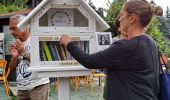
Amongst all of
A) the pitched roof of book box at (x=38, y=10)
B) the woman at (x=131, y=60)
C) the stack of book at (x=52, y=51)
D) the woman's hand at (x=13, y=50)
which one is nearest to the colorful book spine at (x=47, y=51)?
the stack of book at (x=52, y=51)

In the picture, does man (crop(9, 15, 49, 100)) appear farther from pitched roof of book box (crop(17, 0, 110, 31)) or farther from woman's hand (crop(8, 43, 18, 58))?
pitched roof of book box (crop(17, 0, 110, 31))

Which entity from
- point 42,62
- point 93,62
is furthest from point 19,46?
point 93,62

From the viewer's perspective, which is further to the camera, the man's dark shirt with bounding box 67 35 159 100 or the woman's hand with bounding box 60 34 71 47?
the woman's hand with bounding box 60 34 71 47

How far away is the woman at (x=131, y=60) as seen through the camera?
3.01 metres

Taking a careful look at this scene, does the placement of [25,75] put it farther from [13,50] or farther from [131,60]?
[131,60]

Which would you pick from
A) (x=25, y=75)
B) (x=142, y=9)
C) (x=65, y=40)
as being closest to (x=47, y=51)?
(x=65, y=40)

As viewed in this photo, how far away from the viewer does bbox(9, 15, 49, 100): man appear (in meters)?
4.41

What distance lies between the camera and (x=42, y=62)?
3479 mm

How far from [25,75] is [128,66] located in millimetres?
1728

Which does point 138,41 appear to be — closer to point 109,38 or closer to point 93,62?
point 93,62

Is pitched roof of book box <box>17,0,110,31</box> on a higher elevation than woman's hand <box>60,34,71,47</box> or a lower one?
higher

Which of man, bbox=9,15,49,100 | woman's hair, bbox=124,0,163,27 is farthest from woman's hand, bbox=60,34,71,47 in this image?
man, bbox=9,15,49,100

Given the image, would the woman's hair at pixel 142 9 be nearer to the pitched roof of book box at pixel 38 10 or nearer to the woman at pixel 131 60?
the woman at pixel 131 60

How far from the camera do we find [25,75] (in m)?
4.50
